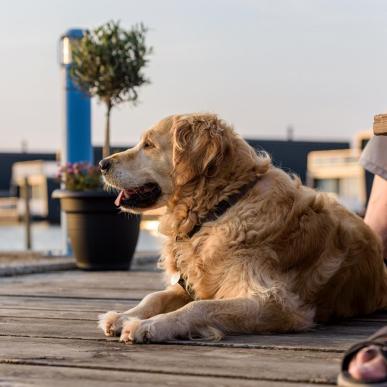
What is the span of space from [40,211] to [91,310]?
6674cm

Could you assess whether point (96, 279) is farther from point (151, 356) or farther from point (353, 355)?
point (353, 355)

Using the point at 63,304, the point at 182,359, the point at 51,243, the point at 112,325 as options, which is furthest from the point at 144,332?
the point at 51,243

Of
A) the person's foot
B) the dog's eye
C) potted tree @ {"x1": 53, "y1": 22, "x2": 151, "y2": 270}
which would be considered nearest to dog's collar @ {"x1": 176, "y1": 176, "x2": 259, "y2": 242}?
the dog's eye

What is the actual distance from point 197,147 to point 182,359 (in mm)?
1082

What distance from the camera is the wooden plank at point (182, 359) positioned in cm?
209

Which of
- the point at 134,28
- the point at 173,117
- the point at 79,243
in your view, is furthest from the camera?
the point at 134,28

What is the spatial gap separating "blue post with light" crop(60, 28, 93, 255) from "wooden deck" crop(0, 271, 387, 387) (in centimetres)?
471

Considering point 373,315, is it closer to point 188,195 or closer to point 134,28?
point 188,195

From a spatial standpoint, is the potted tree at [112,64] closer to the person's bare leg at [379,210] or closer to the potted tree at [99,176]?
→ the potted tree at [99,176]

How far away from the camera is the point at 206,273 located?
3078mm

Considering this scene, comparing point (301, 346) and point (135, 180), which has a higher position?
point (135, 180)

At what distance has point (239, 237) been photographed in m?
3.01

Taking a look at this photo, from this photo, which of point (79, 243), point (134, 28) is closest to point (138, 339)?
point (79, 243)

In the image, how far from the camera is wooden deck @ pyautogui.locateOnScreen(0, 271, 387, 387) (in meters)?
2.03
